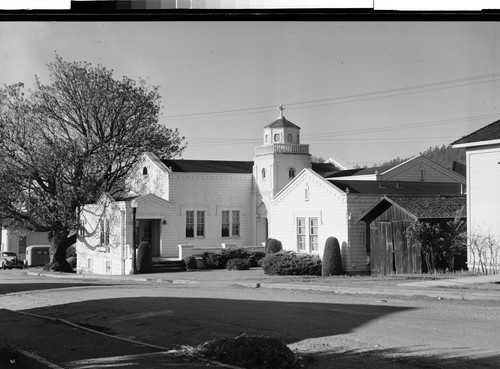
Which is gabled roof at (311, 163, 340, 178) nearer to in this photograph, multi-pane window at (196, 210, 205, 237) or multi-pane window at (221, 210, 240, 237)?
multi-pane window at (221, 210, 240, 237)

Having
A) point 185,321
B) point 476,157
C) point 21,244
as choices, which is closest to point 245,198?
point 476,157

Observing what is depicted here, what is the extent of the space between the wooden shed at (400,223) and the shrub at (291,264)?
2.01 meters

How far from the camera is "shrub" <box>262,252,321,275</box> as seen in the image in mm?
22078

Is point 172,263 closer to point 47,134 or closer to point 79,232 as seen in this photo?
point 79,232

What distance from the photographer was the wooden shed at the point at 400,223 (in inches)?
797

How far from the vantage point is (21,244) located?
5244cm

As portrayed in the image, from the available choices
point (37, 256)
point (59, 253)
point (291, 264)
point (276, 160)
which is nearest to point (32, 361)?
point (276, 160)

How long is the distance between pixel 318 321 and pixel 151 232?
18.9 m

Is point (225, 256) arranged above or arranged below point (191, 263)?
above

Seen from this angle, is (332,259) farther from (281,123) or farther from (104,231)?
(281,123)

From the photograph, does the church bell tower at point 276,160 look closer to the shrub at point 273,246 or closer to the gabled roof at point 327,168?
the gabled roof at point 327,168

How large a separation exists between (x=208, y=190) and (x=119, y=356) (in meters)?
20.0

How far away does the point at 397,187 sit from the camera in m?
23.1

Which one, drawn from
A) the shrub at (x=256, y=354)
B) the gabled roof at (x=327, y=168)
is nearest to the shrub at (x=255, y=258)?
the gabled roof at (x=327, y=168)
